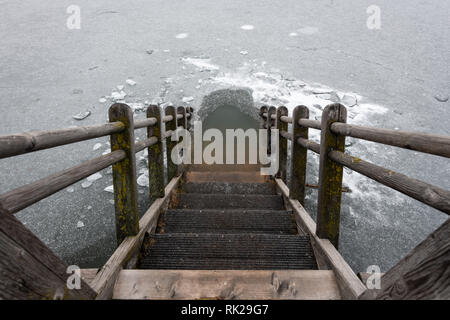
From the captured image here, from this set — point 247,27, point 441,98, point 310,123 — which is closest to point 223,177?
point 310,123

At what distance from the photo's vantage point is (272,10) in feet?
37.8

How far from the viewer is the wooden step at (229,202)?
309 centimetres

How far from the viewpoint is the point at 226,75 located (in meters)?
A: 7.14

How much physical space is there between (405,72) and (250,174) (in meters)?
6.68

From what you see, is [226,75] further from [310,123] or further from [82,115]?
[310,123]

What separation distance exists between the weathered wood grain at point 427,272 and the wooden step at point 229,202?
7.35 ft

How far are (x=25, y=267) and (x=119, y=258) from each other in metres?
0.81

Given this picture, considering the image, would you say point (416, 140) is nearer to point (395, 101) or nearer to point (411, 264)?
point (411, 264)

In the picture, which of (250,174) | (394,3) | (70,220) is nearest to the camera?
(70,220)

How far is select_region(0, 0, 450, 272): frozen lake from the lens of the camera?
321 cm

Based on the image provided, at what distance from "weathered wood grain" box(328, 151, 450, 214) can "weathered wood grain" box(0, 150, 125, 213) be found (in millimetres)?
1391

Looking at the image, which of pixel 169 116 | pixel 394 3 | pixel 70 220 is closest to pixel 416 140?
pixel 169 116

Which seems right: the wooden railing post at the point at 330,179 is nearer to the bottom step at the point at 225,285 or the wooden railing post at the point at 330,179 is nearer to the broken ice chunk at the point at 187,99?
the bottom step at the point at 225,285

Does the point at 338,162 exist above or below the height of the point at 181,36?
below
